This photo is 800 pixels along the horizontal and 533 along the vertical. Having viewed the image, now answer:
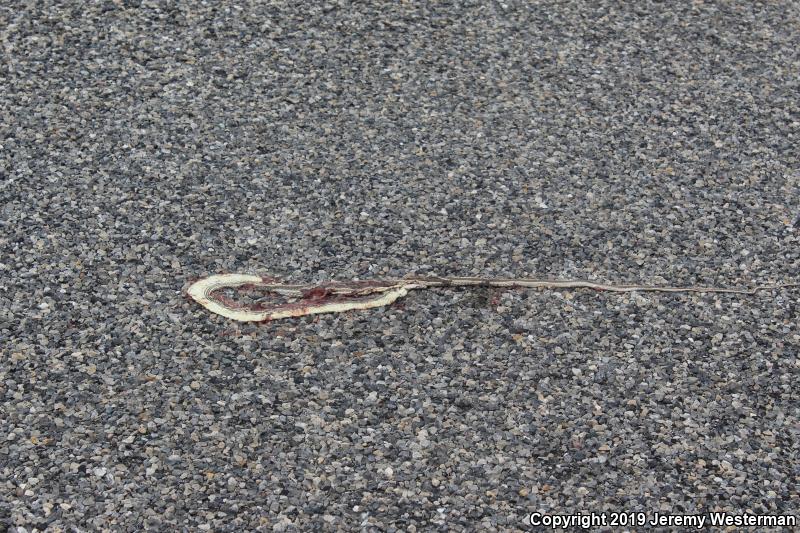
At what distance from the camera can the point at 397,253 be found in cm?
384

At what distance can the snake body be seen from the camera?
3557 millimetres

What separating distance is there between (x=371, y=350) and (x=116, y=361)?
0.82 meters

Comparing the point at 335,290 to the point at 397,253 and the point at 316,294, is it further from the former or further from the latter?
→ the point at 397,253

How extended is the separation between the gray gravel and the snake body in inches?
1.8

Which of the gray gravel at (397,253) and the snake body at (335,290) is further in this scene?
the snake body at (335,290)

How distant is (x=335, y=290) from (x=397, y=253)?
1.04 ft

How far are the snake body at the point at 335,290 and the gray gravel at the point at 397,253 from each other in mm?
47

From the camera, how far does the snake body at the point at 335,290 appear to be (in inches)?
140

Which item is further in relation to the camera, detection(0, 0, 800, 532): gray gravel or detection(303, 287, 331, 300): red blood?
detection(303, 287, 331, 300): red blood

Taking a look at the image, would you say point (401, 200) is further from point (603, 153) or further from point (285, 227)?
point (603, 153)

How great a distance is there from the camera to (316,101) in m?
4.59

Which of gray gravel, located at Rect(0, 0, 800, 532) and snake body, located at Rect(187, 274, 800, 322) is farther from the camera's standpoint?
snake body, located at Rect(187, 274, 800, 322)

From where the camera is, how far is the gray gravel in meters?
3.04

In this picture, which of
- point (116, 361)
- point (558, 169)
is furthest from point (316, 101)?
point (116, 361)
